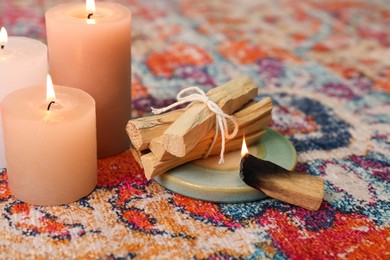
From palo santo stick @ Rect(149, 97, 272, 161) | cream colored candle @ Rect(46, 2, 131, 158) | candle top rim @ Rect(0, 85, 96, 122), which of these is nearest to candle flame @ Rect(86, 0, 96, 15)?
cream colored candle @ Rect(46, 2, 131, 158)

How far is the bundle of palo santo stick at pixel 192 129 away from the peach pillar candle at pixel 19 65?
0.48ft

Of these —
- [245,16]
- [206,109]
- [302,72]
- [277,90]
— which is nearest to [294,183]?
[206,109]

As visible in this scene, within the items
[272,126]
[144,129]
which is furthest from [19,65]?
[272,126]

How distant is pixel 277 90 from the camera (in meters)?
1.14

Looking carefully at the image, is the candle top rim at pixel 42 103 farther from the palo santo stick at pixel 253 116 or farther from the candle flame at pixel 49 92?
the palo santo stick at pixel 253 116

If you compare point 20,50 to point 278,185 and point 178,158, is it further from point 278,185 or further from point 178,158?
point 278,185

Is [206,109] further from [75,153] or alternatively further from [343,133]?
[343,133]

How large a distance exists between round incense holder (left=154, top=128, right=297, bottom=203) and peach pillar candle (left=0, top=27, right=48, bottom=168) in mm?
206

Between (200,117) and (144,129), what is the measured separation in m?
0.07

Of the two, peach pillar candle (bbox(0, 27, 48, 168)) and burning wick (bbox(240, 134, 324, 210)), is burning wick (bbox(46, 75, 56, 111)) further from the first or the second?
burning wick (bbox(240, 134, 324, 210))

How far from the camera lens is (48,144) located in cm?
69

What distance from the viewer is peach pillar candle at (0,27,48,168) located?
767 mm

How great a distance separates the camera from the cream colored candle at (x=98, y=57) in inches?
31.0

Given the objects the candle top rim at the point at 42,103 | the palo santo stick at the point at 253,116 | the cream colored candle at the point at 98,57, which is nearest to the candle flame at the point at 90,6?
the cream colored candle at the point at 98,57
